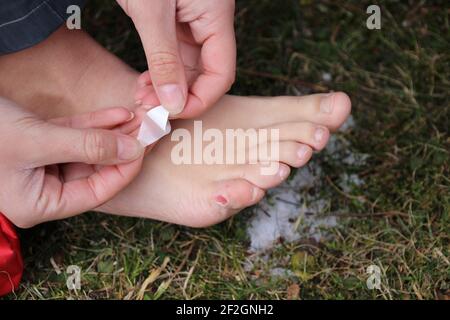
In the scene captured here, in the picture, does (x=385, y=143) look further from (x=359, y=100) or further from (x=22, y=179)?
(x=22, y=179)

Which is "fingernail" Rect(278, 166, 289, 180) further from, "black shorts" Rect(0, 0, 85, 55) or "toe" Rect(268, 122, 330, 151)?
"black shorts" Rect(0, 0, 85, 55)

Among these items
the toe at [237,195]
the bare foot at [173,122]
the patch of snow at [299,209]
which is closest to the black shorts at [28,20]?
the bare foot at [173,122]

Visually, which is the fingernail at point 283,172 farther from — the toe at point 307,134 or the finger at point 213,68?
the finger at point 213,68

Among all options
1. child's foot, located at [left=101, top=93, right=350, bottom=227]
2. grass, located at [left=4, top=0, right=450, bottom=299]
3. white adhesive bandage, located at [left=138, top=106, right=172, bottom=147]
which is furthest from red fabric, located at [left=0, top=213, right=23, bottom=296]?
white adhesive bandage, located at [left=138, top=106, right=172, bottom=147]

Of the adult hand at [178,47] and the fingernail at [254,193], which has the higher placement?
the adult hand at [178,47]
